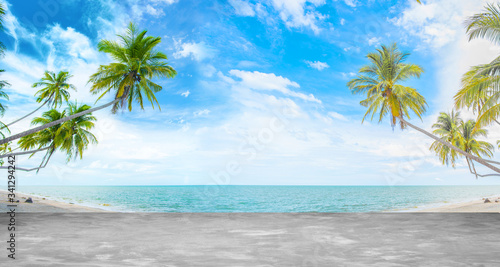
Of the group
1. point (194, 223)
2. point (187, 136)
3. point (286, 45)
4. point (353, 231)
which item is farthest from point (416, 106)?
point (187, 136)

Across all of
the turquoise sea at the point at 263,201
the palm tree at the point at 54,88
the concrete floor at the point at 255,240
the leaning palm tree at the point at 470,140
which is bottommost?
the turquoise sea at the point at 263,201

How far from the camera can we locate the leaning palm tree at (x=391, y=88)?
1141 cm

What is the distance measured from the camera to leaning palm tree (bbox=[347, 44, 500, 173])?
37.4ft

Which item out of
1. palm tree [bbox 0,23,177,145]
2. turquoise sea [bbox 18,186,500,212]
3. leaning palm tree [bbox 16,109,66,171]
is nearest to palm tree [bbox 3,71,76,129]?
leaning palm tree [bbox 16,109,66,171]

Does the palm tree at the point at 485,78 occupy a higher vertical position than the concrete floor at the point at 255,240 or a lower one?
higher

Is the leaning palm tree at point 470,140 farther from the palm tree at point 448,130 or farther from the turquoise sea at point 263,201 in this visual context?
the turquoise sea at point 263,201

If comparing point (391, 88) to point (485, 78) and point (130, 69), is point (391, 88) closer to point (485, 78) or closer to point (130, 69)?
point (485, 78)

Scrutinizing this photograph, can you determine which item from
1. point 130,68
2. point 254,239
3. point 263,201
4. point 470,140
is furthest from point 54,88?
point 263,201

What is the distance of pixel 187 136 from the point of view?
221ft

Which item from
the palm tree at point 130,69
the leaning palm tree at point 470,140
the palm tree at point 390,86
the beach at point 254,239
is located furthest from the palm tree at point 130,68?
the leaning palm tree at point 470,140

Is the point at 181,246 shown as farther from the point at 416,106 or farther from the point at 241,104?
the point at 241,104

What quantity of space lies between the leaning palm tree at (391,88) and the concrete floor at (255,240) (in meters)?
5.42

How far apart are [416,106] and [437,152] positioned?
10.1 metres

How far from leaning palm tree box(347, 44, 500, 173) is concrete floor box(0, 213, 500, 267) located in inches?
213
